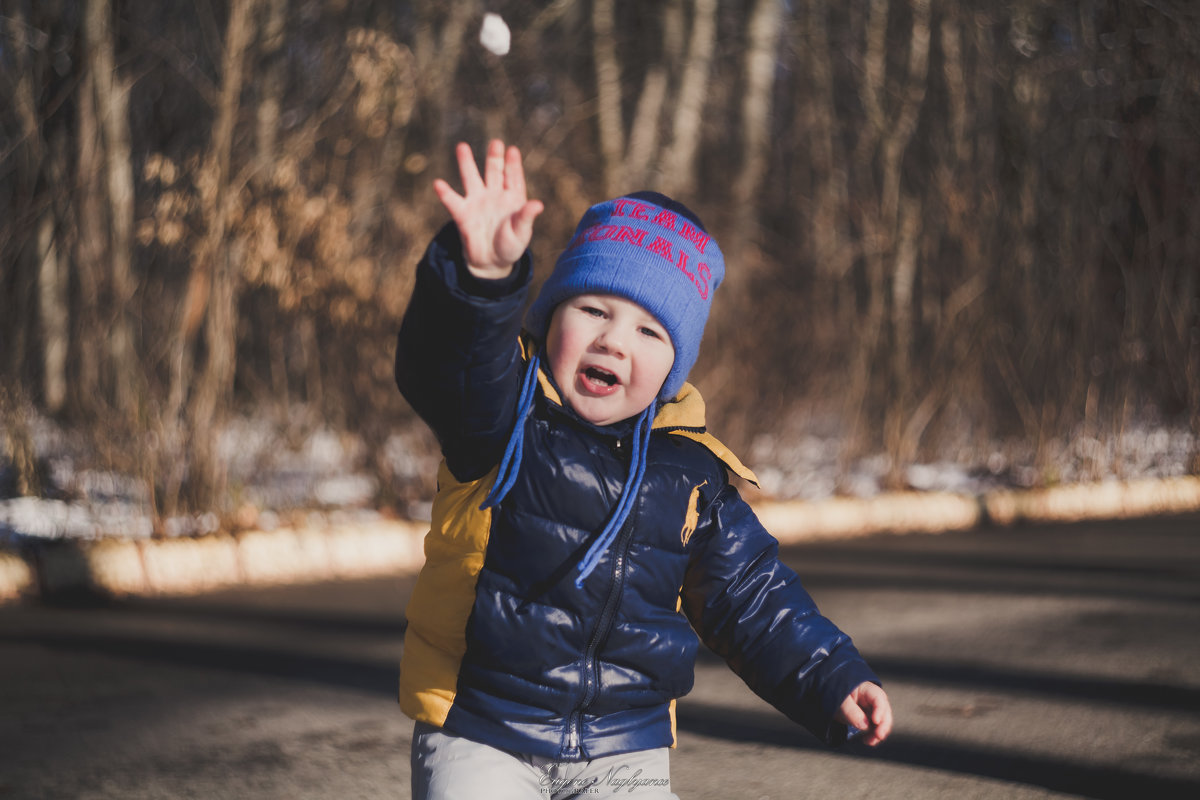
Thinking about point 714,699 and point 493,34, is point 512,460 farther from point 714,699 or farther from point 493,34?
point 714,699

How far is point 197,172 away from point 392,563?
2268 millimetres

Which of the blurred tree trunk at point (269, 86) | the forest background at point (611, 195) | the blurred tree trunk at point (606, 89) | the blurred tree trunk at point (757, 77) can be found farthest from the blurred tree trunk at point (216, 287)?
the blurred tree trunk at point (757, 77)

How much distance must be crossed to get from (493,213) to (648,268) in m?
0.45

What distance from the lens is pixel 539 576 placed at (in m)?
1.84

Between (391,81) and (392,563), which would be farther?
(391,81)

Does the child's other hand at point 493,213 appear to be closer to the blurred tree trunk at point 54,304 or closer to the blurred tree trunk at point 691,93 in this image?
the blurred tree trunk at point 54,304

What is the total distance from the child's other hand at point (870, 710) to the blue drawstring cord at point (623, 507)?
0.50 m

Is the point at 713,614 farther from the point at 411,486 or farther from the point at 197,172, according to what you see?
the point at 411,486

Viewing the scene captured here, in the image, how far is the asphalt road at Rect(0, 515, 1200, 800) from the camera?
3015mm

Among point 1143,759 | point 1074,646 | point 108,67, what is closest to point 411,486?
point 108,67

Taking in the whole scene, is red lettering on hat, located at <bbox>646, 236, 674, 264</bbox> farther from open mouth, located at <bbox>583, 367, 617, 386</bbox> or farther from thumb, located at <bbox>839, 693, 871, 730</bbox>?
thumb, located at <bbox>839, 693, 871, 730</bbox>

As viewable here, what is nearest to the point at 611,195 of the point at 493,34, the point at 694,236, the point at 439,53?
the point at 439,53

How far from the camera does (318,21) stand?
25.3 feet

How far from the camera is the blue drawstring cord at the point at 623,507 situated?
6.00 ft
